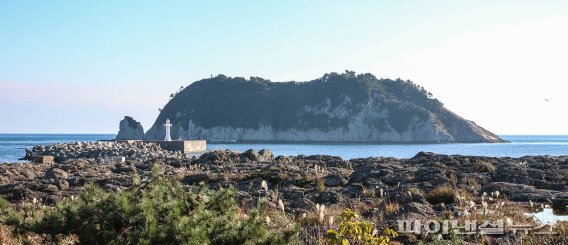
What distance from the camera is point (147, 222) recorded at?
551cm

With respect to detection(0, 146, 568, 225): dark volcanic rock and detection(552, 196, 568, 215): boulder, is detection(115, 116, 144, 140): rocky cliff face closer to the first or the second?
detection(0, 146, 568, 225): dark volcanic rock

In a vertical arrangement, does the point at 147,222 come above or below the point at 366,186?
above

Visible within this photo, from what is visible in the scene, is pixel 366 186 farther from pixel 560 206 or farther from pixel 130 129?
pixel 130 129

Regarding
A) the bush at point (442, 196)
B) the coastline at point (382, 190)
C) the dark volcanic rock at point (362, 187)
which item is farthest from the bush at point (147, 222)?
the bush at point (442, 196)

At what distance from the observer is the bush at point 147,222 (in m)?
5.50

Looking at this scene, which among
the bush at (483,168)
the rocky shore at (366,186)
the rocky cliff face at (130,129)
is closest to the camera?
the rocky shore at (366,186)

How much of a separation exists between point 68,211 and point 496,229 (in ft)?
18.9

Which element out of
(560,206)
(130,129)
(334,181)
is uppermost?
(130,129)

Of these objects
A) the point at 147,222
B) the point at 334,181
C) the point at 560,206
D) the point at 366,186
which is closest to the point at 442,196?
the point at 560,206

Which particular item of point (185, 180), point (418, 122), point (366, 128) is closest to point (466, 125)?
point (418, 122)

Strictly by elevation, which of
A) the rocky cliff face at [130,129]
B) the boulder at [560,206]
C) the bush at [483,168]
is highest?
the rocky cliff face at [130,129]

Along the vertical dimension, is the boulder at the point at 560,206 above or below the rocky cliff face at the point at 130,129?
below

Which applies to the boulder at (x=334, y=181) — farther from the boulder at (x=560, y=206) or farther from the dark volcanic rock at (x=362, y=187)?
the boulder at (x=560, y=206)

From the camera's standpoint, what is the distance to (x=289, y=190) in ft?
49.5
